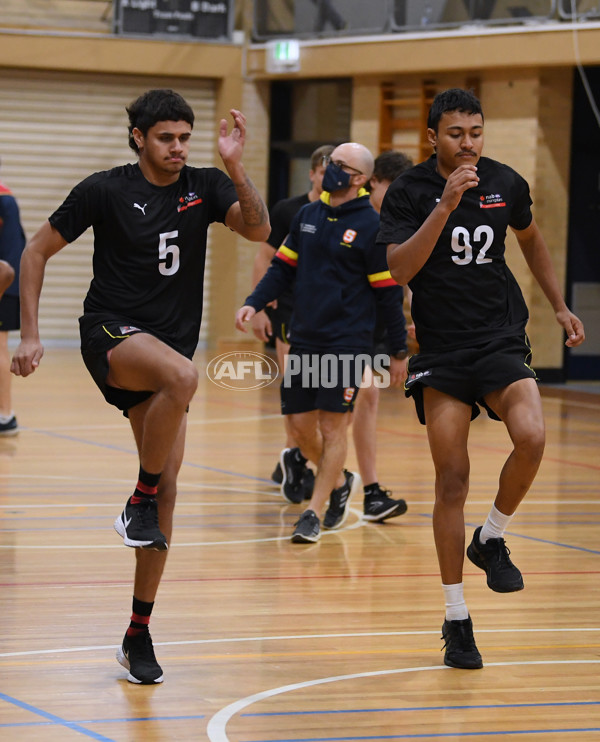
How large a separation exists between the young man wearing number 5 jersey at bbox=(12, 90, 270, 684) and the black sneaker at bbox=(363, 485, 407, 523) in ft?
9.89

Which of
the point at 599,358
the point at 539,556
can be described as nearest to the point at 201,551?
the point at 539,556

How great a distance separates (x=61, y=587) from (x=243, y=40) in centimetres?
1328

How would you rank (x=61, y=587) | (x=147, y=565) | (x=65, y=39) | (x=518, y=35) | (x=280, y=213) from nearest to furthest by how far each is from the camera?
(x=147, y=565), (x=61, y=587), (x=280, y=213), (x=518, y=35), (x=65, y=39)

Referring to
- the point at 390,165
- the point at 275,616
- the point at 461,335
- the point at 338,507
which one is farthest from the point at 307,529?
the point at 461,335

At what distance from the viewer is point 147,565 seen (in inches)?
171

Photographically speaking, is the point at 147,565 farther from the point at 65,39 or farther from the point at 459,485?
the point at 65,39

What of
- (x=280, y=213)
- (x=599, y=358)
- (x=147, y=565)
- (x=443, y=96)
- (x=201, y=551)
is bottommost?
(x=599, y=358)

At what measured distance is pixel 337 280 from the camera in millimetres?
6836

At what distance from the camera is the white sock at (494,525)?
15.0 feet

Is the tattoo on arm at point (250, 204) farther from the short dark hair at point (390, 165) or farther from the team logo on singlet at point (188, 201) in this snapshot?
the short dark hair at point (390, 165)

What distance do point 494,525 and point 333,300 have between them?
243cm

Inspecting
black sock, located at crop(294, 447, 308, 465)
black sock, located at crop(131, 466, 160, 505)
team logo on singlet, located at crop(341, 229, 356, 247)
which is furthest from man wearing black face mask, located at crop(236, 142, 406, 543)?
black sock, located at crop(131, 466, 160, 505)

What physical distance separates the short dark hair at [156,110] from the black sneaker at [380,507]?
11.2ft

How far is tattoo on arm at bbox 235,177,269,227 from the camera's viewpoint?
4277 millimetres
